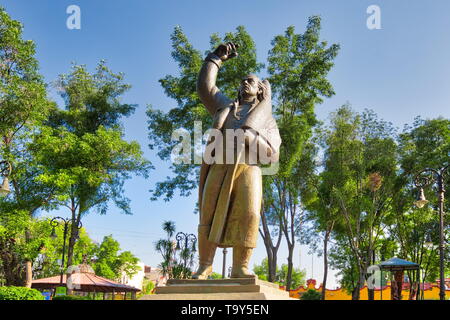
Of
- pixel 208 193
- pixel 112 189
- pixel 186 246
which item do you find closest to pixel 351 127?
pixel 186 246

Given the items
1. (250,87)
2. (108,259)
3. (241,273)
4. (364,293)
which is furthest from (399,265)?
(108,259)

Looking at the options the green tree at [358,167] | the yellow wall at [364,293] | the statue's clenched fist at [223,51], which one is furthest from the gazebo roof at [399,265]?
the statue's clenched fist at [223,51]

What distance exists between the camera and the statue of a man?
5223 mm

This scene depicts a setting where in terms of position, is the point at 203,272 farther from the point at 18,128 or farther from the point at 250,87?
the point at 18,128

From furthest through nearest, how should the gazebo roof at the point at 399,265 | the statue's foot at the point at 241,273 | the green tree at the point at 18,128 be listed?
the green tree at the point at 18,128
the gazebo roof at the point at 399,265
the statue's foot at the point at 241,273

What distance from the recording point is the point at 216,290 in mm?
4637

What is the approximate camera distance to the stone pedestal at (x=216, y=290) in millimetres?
4480

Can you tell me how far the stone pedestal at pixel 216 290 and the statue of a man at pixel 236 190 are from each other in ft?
1.03

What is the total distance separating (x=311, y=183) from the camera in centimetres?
2388

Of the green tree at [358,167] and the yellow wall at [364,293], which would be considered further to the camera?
the yellow wall at [364,293]

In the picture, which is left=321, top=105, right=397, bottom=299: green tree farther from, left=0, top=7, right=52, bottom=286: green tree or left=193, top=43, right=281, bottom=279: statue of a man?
left=193, top=43, right=281, bottom=279: statue of a man

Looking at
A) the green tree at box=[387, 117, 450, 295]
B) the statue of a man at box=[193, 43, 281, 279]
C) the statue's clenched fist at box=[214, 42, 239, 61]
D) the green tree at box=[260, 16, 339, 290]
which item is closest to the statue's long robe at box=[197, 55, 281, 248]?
the statue of a man at box=[193, 43, 281, 279]

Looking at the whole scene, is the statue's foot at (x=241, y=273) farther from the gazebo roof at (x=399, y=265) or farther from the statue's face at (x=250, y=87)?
the gazebo roof at (x=399, y=265)
